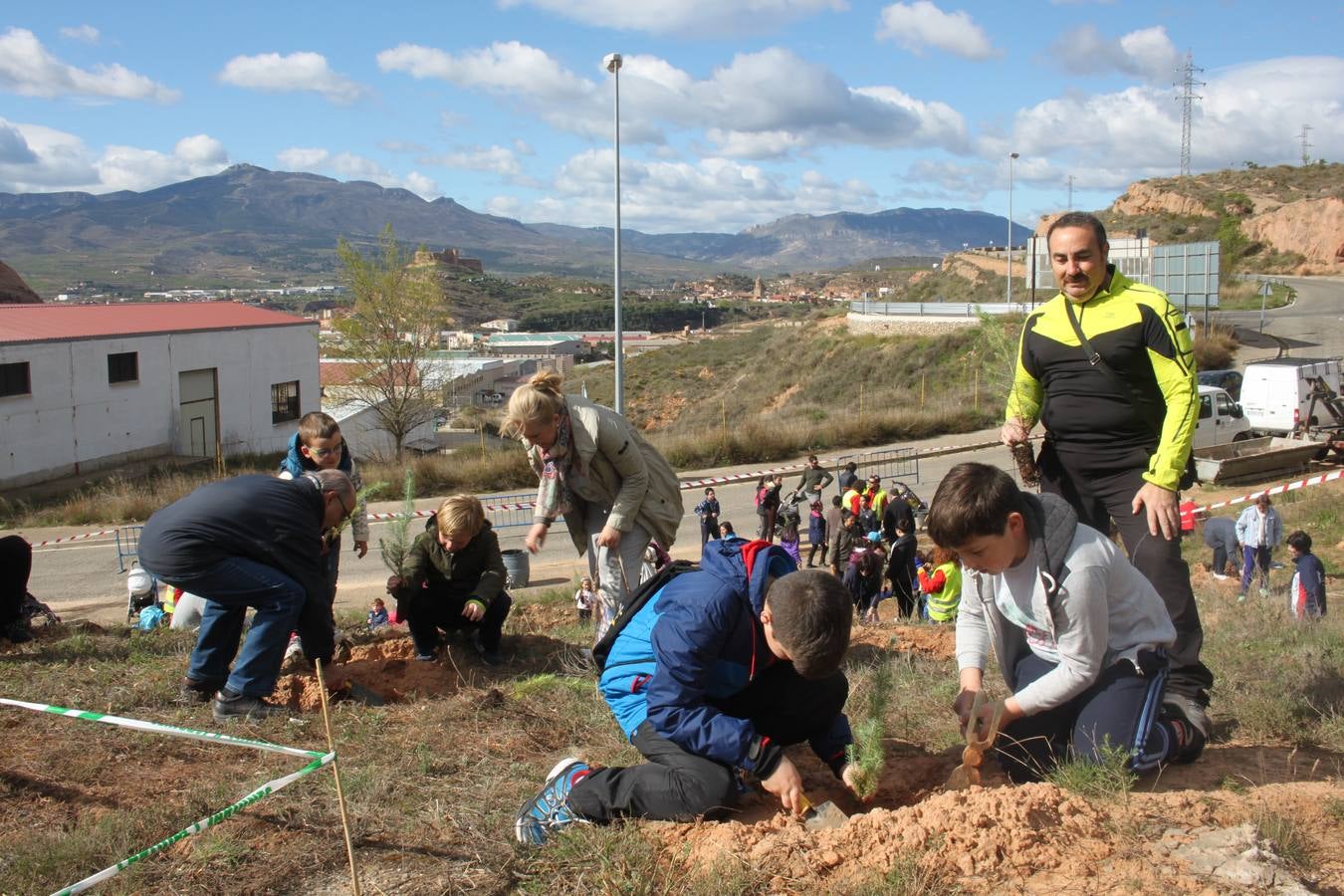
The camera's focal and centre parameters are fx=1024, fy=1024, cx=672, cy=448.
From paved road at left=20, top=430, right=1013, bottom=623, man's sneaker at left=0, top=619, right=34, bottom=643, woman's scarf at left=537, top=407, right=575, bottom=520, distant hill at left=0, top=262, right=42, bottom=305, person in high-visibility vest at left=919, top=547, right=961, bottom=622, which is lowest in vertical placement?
paved road at left=20, top=430, right=1013, bottom=623

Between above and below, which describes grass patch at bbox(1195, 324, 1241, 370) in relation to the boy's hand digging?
above

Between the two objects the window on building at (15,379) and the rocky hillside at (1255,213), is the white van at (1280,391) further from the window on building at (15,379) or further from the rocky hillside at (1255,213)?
the rocky hillside at (1255,213)

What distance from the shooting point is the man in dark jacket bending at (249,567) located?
4645 millimetres

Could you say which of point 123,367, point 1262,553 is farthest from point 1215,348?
point 123,367

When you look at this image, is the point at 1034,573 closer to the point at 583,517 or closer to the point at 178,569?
the point at 583,517

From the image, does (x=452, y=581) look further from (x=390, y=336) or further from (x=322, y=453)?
(x=390, y=336)

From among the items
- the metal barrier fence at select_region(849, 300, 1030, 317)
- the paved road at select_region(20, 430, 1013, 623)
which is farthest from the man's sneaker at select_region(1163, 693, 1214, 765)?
the metal barrier fence at select_region(849, 300, 1030, 317)

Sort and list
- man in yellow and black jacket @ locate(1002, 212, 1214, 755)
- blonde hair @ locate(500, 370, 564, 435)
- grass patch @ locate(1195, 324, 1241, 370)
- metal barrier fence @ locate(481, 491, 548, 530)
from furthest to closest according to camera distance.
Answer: grass patch @ locate(1195, 324, 1241, 370) < metal barrier fence @ locate(481, 491, 548, 530) < blonde hair @ locate(500, 370, 564, 435) < man in yellow and black jacket @ locate(1002, 212, 1214, 755)

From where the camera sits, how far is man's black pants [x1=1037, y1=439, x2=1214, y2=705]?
Answer: 388 centimetres

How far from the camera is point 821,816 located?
3129mm

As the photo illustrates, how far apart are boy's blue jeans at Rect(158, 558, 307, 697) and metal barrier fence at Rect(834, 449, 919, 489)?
18.3 meters

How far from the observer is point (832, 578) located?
3.02m

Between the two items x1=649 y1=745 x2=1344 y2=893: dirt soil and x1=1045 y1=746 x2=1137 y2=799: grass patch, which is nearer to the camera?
x1=649 y1=745 x2=1344 y2=893: dirt soil

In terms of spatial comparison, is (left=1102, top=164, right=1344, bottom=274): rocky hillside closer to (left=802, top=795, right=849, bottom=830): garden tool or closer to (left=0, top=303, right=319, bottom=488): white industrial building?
(left=0, top=303, right=319, bottom=488): white industrial building
